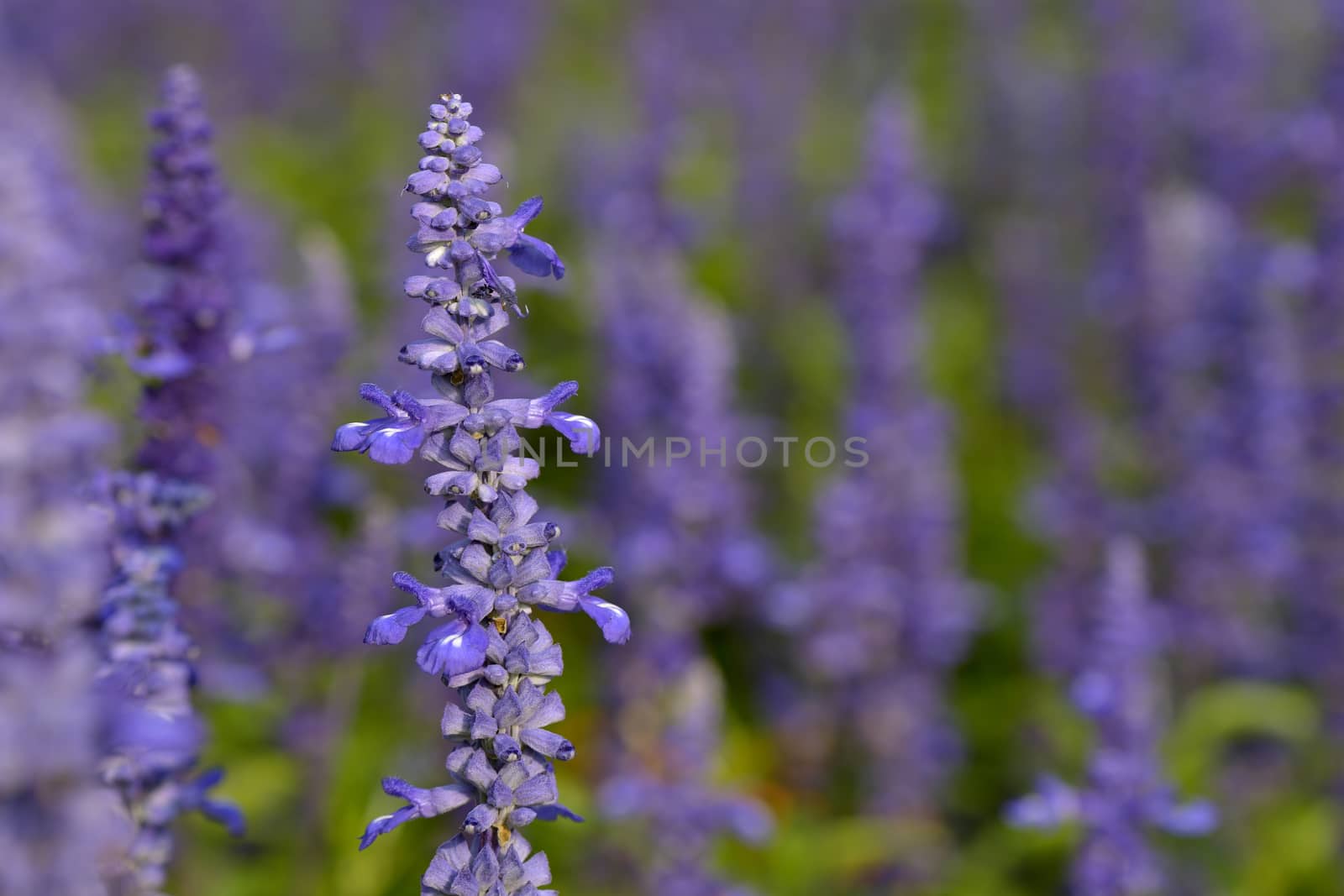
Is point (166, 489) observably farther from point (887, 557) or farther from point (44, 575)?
point (887, 557)

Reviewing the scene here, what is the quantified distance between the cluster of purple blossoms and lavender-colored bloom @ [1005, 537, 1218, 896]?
112 cm

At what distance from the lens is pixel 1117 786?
4195 mm

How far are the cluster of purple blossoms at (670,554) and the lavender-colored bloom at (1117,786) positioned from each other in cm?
112

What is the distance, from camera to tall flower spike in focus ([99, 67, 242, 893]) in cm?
298

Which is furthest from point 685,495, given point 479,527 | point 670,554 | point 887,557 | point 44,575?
point 44,575

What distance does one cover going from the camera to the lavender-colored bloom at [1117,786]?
13.7 feet

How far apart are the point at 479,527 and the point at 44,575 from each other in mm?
708

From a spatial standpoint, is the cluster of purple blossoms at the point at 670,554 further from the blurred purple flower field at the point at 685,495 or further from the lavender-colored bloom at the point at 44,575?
the lavender-colored bloom at the point at 44,575

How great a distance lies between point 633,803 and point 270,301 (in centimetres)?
266

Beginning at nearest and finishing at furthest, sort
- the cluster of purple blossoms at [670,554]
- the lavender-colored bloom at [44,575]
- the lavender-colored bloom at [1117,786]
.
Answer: the lavender-colored bloom at [44,575]
the lavender-colored bloom at [1117,786]
the cluster of purple blossoms at [670,554]

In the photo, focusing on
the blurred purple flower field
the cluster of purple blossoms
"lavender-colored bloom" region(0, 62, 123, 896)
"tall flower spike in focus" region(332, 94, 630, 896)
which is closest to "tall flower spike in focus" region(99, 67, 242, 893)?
the blurred purple flower field

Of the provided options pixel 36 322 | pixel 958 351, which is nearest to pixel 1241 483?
pixel 958 351

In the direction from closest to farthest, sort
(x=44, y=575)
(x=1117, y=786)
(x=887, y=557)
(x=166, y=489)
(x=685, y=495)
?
1. (x=44, y=575)
2. (x=166, y=489)
3. (x=1117, y=786)
4. (x=685, y=495)
5. (x=887, y=557)

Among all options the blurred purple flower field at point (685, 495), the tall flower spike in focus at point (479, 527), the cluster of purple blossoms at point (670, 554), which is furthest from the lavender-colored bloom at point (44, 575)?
the cluster of purple blossoms at point (670, 554)
